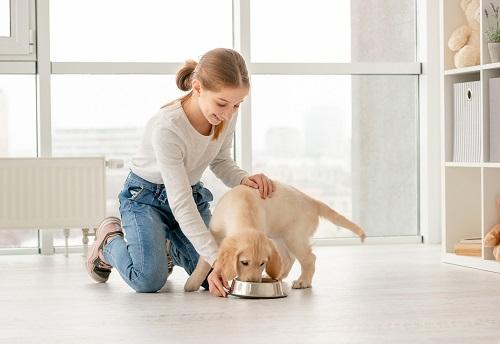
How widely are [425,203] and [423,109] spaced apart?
494 millimetres

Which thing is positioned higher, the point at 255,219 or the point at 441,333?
the point at 255,219

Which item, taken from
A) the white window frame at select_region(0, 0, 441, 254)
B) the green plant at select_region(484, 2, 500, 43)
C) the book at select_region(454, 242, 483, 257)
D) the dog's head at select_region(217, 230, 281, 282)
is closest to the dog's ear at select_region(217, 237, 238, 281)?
the dog's head at select_region(217, 230, 281, 282)

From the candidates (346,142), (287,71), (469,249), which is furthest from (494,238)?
(287,71)

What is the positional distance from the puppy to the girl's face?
249 mm

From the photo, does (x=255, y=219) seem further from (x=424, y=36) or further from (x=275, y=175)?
(x=424, y=36)

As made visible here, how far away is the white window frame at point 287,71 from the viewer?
418cm

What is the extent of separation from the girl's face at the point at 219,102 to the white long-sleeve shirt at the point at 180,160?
0.35 feet

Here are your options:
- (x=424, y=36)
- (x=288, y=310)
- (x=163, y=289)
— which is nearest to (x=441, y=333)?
(x=288, y=310)

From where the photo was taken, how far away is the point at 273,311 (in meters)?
2.39

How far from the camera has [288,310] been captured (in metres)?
2.41

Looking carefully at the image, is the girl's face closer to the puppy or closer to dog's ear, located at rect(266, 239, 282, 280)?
the puppy

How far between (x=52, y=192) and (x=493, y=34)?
6.76 ft

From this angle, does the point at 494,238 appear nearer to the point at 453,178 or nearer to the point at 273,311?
the point at 453,178

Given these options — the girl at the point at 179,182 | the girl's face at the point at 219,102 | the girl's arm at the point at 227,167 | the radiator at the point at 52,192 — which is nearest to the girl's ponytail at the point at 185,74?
the girl at the point at 179,182
